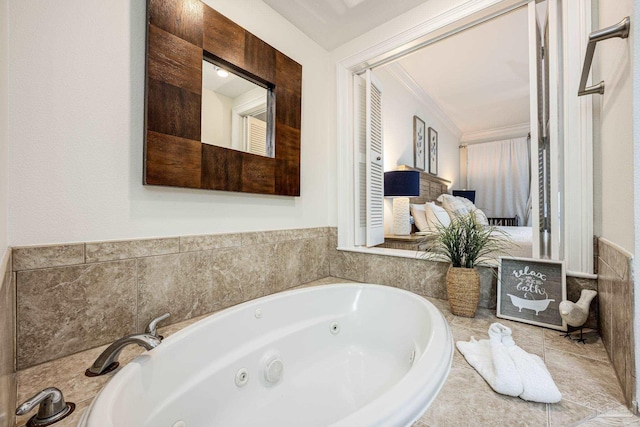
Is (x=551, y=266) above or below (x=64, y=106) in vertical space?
below

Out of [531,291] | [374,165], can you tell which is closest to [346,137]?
[374,165]

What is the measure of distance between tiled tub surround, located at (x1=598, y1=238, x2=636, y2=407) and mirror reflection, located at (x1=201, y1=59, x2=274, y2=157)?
1.54 metres

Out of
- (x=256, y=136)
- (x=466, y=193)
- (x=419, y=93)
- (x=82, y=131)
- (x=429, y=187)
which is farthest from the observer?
(x=466, y=193)

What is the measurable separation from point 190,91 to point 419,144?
3.09 meters

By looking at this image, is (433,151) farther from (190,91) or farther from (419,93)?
(190,91)

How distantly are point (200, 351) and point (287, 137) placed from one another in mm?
1276

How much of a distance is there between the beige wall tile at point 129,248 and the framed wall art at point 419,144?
3.09 m

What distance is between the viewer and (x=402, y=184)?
8.63 ft

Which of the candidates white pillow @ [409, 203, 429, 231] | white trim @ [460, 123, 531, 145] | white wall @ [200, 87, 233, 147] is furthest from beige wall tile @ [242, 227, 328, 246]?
white trim @ [460, 123, 531, 145]

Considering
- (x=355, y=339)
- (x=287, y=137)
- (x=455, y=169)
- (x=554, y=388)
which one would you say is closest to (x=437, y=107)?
(x=455, y=169)

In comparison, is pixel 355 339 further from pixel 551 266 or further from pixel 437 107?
pixel 437 107

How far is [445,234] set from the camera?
141 cm

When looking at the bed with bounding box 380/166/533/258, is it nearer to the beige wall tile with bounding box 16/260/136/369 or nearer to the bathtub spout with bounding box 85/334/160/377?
the bathtub spout with bounding box 85/334/160/377

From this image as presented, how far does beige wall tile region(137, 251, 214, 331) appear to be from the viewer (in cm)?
112
